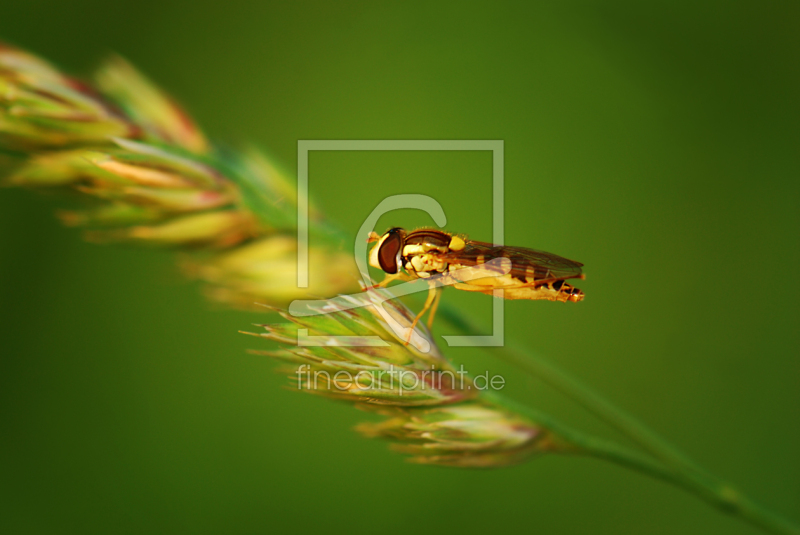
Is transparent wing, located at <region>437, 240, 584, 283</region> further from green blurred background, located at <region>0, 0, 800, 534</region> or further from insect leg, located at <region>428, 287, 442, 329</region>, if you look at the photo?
green blurred background, located at <region>0, 0, 800, 534</region>

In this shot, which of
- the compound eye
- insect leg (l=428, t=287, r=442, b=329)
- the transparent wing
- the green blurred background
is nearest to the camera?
insect leg (l=428, t=287, r=442, b=329)

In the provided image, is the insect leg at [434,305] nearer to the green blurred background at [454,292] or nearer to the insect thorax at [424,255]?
the insect thorax at [424,255]

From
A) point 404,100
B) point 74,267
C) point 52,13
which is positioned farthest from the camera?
point 404,100

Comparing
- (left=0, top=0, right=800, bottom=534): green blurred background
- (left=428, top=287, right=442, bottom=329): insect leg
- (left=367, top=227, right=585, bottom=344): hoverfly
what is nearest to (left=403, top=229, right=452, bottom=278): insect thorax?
(left=367, top=227, right=585, bottom=344): hoverfly

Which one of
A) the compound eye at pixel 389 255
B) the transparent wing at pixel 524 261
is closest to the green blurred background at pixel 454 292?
the compound eye at pixel 389 255

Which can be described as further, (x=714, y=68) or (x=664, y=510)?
(x=714, y=68)

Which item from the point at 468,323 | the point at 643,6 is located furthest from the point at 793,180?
the point at 468,323

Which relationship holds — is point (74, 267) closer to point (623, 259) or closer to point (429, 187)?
point (429, 187)

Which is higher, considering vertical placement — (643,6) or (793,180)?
(643,6)
